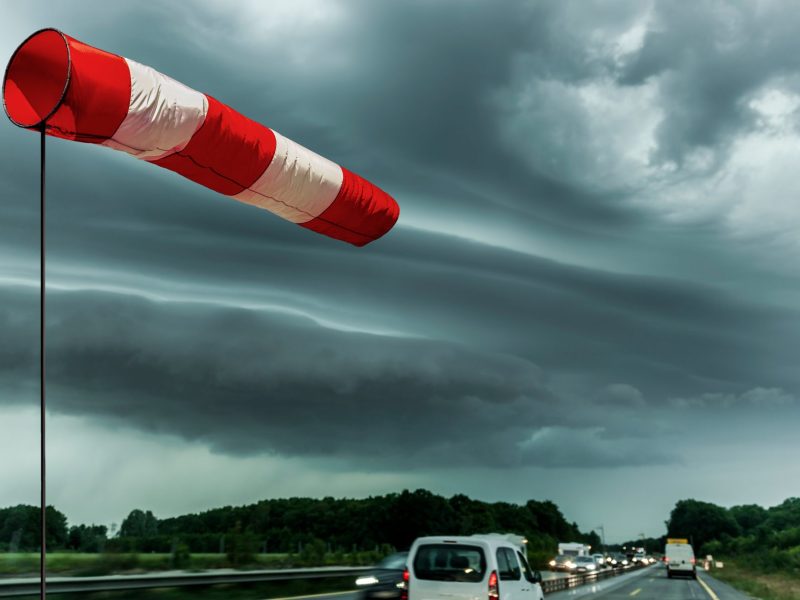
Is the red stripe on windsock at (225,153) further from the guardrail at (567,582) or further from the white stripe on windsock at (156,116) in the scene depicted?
the guardrail at (567,582)

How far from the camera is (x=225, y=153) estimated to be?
9352 mm

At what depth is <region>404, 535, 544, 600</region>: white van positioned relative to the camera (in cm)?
1509

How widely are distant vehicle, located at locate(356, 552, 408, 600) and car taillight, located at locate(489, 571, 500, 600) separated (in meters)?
8.11

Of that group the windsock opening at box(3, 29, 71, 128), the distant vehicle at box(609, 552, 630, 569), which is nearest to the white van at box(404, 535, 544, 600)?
the windsock opening at box(3, 29, 71, 128)

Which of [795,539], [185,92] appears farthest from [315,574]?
[795,539]

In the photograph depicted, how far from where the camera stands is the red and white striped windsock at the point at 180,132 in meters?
7.63

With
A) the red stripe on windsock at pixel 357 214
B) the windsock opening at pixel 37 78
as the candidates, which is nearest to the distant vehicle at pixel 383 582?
the red stripe on windsock at pixel 357 214

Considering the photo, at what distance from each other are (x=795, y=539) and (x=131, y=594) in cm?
14371

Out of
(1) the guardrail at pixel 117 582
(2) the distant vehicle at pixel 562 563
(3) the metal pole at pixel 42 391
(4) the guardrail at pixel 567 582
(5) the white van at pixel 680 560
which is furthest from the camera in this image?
(2) the distant vehicle at pixel 562 563

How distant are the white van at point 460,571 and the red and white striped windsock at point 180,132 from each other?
650 cm

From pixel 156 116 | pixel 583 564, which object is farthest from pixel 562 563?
pixel 156 116

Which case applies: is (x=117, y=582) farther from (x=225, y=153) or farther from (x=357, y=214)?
(x=225, y=153)

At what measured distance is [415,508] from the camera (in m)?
144

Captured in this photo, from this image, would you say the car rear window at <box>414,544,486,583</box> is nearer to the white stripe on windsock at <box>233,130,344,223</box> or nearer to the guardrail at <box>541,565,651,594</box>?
the white stripe on windsock at <box>233,130,344,223</box>
